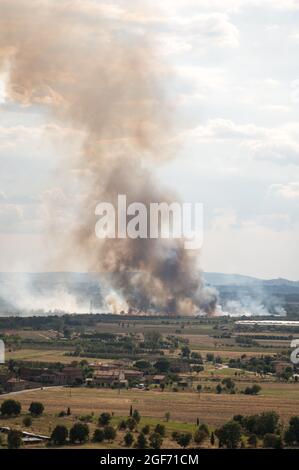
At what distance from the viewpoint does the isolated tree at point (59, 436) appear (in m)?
44.0

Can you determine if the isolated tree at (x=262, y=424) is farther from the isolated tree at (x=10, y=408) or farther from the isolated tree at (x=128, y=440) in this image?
the isolated tree at (x=10, y=408)

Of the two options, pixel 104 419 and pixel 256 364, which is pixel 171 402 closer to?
pixel 104 419

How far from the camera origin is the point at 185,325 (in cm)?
12138

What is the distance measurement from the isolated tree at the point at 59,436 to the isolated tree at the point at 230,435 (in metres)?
6.75

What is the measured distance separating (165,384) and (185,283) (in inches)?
2625

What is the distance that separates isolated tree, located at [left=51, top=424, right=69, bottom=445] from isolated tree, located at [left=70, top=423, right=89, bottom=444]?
0.96 ft

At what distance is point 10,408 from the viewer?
51844mm

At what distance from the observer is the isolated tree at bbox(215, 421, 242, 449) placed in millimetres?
44375

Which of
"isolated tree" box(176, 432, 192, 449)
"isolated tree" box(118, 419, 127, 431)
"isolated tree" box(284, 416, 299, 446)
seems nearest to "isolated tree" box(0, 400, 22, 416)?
"isolated tree" box(118, 419, 127, 431)

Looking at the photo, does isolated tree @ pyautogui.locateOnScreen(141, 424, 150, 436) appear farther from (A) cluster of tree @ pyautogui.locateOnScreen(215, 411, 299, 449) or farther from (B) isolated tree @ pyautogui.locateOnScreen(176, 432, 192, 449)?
(A) cluster of tree @ pyautogui.locateOnScreen(215, 411, 299, 449)

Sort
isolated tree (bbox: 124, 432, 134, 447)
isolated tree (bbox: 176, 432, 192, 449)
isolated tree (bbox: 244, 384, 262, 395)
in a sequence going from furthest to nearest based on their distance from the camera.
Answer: isolated tree (bbox: 244, 384, 262, 395)
isolated tree (bbox: 124, 432, 134, 447)
isolated tree (bbox: 176, 432, 192, 449)

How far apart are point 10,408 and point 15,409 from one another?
0.85 feet

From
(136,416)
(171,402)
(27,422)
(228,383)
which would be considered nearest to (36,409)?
(27,422)

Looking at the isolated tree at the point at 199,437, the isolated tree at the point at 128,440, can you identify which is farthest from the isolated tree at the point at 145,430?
the isolated tree at the point at 199,437
